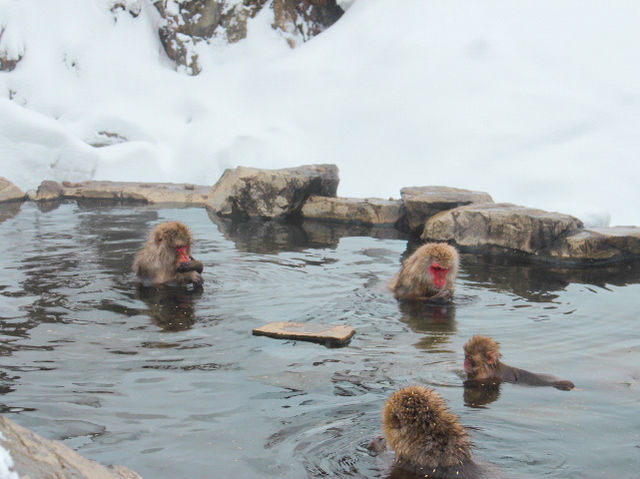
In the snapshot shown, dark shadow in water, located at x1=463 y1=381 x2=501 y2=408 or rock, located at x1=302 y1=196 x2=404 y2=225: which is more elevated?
rock, located at x1=302 y1=196 x2=404 y2=225

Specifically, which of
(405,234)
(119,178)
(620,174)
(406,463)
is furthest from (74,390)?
(119,178)

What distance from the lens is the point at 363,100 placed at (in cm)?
1429

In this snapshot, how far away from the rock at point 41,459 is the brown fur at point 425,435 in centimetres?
118

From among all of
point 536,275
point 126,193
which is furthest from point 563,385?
point 126,193

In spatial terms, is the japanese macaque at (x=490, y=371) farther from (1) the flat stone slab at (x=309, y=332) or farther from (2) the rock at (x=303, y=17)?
(2) the rock at (x=303, y=17)

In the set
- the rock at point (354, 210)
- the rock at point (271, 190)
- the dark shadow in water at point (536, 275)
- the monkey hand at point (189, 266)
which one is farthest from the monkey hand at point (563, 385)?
the rock at point (271, 190)

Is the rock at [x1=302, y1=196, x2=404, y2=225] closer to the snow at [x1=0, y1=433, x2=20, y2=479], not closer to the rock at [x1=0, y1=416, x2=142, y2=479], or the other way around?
the rock at [x1=0, y1=416, x2=142, y2=479]

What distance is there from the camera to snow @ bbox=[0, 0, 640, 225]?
12.1 m

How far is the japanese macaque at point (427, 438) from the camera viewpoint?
2.86 metres

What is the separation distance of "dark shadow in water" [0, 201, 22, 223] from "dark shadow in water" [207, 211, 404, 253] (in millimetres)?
2996

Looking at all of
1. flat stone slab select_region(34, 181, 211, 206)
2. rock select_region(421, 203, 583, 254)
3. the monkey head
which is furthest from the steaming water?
flat stone slab select_region(34, 181, 211, 206)

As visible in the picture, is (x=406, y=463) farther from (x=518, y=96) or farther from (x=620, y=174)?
(x=518, y=96)

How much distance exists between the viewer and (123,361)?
448cm

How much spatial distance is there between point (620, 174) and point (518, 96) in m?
2.94
